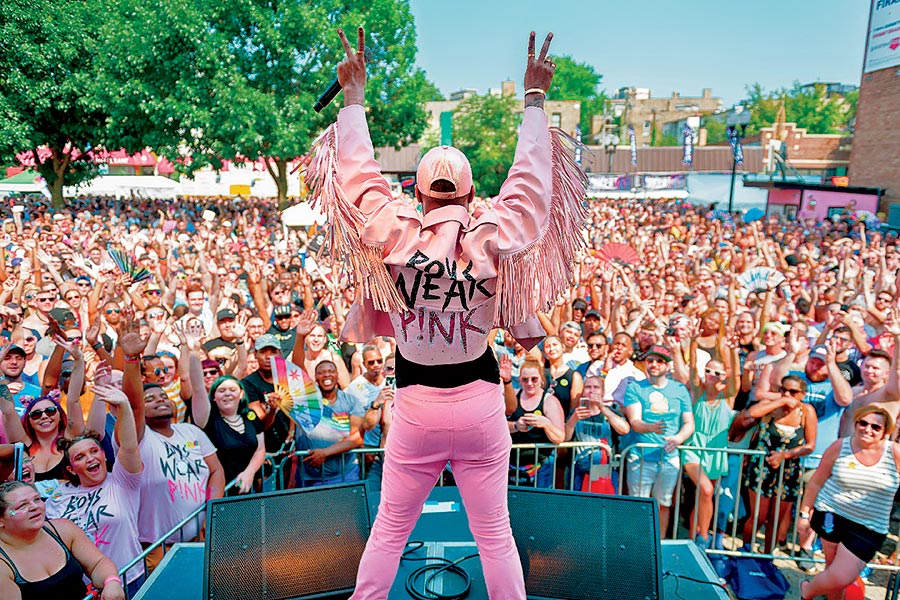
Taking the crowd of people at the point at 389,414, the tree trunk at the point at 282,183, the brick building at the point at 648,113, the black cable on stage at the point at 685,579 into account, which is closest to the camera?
the black cable on stage at the point at 685,579

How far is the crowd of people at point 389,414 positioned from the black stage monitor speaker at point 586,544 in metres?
1.21

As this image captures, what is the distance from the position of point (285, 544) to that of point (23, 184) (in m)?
40.0

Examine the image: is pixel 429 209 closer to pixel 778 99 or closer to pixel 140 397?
pixel 140 397

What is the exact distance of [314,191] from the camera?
7.45 ft

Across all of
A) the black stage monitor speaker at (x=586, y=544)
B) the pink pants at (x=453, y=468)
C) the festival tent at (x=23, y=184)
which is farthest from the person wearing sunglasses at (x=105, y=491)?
the festival tent at (x=23, y=184)

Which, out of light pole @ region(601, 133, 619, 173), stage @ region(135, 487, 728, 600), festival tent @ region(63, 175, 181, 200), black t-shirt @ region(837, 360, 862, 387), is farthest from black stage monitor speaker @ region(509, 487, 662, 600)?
light pole @ region(601, 133, 619, 173)

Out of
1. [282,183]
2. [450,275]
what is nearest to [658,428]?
[450,275]

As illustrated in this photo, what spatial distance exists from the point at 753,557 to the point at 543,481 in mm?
1513

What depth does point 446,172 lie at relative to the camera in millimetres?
2244

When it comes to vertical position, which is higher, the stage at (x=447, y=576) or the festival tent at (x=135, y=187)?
the festival tent at (x=135, y=187)

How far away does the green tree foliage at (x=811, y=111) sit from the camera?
185ft

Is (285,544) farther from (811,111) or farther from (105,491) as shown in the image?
(811,111)

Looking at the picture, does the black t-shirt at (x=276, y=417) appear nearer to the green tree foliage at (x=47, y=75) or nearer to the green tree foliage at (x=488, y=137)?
the green tree foliage at (x=47, y=75)

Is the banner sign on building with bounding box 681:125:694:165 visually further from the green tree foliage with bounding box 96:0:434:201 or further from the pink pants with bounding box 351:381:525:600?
the pink pants with bounding box 351:381:525:600
